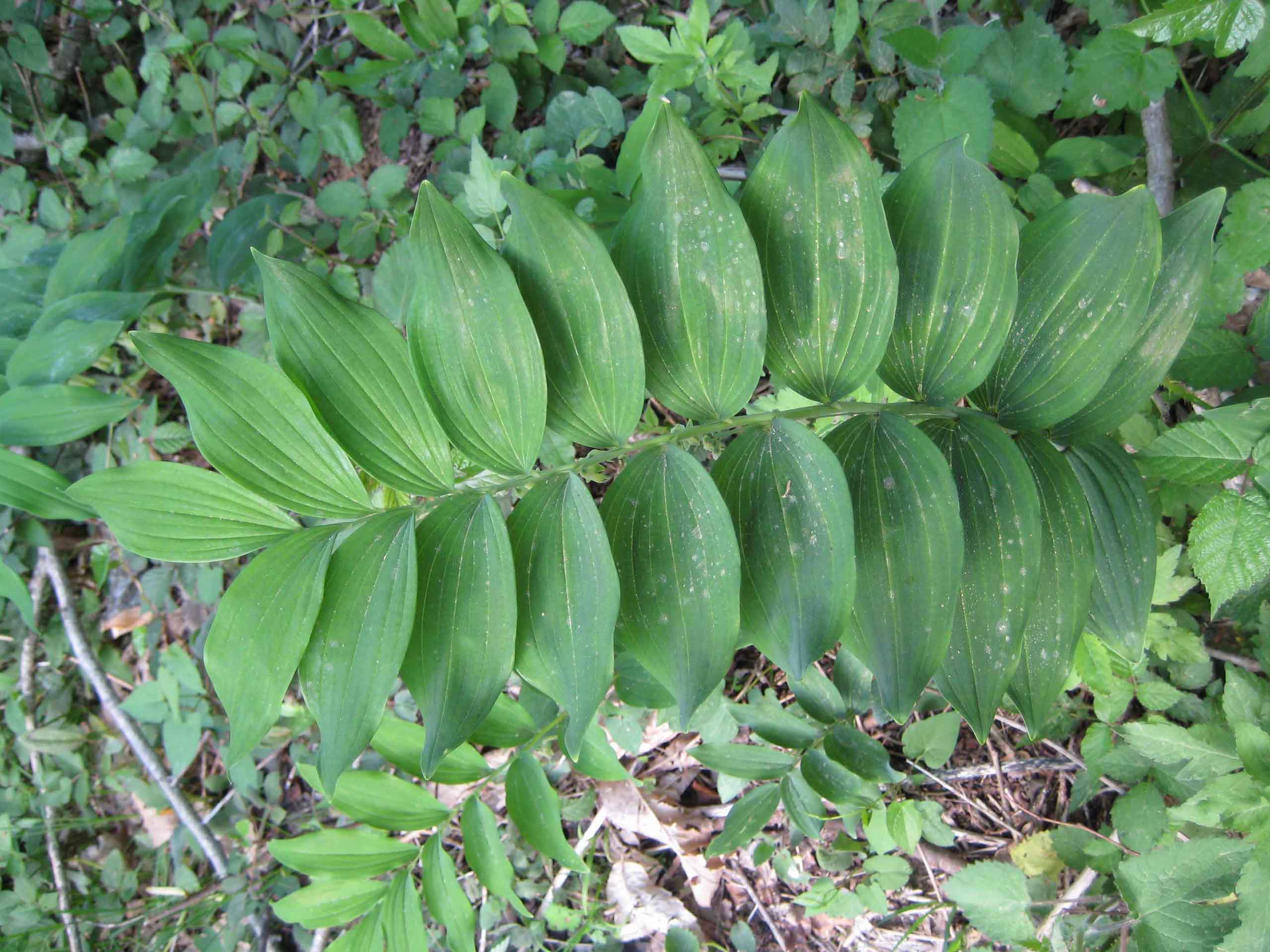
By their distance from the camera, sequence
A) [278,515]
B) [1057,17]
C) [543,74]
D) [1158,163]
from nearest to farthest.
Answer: [278,515] < [1158,163] < [1057,17] < [543,74]

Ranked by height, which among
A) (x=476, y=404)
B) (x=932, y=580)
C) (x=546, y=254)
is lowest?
(x=932, y=580)

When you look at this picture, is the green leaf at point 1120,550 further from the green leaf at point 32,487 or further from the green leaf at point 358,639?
the green leaf at point 32,487

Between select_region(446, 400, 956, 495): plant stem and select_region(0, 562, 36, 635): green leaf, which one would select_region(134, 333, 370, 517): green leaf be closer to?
select_region(446, 400, 956, 495): plant stem

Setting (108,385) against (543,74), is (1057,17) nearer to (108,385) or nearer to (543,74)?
(543,74)

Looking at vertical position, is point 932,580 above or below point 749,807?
above

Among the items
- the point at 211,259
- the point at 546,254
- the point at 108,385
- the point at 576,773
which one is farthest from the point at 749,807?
the point at 108,385

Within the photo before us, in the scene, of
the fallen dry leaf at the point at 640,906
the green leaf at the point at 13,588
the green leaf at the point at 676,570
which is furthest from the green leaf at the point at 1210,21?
the green leaf at the point at 13,588

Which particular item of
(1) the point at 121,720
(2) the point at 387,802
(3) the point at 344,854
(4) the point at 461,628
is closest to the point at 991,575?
(4) the point at 461,628
